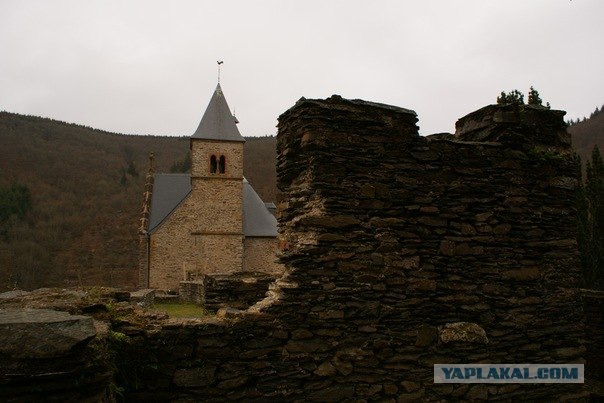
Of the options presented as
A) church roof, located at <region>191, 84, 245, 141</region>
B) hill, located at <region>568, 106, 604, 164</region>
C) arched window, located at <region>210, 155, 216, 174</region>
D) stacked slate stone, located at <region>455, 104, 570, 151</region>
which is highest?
hill, located at <region>568, 106, 604, 164</region>

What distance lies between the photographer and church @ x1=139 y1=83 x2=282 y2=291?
26531 millimetres

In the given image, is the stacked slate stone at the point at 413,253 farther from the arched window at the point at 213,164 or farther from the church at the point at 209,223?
the arched window at the point at 213,164

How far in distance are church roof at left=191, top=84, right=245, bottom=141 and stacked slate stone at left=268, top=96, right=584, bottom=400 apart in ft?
78.2

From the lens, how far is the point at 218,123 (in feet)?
94.6

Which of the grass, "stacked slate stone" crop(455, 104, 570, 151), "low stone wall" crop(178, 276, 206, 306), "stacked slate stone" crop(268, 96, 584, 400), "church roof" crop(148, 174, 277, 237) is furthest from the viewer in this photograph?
"church roof" crop(148, 174, 277, 237)

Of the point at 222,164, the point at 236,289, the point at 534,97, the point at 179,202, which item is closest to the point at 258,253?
the point at 179,202

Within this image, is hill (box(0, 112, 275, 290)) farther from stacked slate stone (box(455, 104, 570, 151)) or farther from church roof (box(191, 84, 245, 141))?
stacked slate stone (box(455, 104, 570, 151))

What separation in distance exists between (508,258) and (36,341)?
469 centimetres

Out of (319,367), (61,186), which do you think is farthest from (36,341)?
(61,186)

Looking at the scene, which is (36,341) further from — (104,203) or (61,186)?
(61,186)

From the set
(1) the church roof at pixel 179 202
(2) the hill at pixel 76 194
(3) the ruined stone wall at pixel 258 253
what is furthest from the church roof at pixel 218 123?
(2) the hill at pixel 76 194

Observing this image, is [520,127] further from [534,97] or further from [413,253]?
[534,97]

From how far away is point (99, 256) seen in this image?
43.3 meters

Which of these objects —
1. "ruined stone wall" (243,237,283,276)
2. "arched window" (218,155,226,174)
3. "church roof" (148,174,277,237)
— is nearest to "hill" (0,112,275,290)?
"church roof" (148,174,277,237)
